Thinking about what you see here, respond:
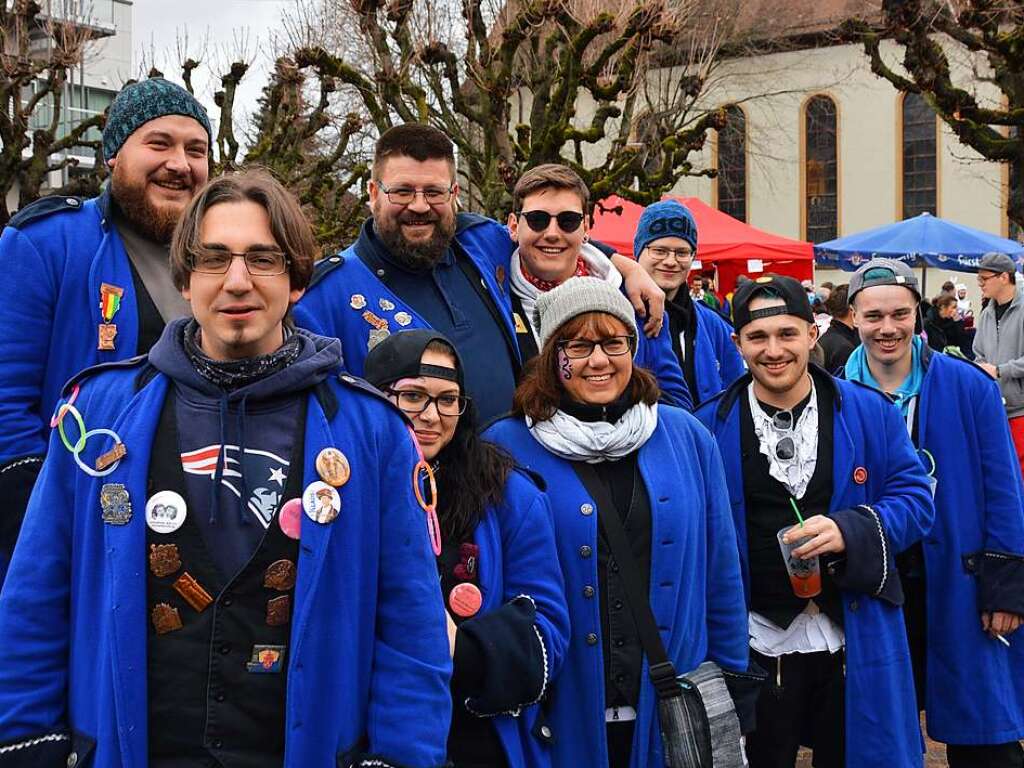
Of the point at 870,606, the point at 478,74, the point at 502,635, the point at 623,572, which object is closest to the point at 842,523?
the point at 870,606

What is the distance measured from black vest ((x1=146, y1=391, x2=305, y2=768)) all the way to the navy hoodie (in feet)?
0.11

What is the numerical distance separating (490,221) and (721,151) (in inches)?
1356

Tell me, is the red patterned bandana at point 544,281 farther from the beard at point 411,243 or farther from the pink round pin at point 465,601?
the pink round pin at point 465,601

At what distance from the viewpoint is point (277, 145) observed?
19844 mm

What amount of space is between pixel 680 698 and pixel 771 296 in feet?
5.20

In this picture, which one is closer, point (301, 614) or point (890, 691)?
point (301, 614)

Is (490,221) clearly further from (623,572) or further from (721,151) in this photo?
(721,151)

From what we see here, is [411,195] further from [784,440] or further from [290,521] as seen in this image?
[290,521]

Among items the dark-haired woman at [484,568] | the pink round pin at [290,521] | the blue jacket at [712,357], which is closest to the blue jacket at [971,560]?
the blue jacket at [712,357]

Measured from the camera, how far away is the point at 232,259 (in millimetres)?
2268

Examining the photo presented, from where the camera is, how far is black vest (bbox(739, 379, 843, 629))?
392 cm

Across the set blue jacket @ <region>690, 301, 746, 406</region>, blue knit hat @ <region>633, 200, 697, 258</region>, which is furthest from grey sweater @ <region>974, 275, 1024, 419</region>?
blue knit hat @ <region>633, 200, 697, 258</region>


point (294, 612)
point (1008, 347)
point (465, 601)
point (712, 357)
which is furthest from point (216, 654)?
point (1008, 347)

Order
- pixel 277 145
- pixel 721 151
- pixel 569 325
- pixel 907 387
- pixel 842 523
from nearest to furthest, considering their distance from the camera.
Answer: pixel 569 325 < pixel 842 523 < pixel 907 387 < pixel 277 145 < pixel 721 151
